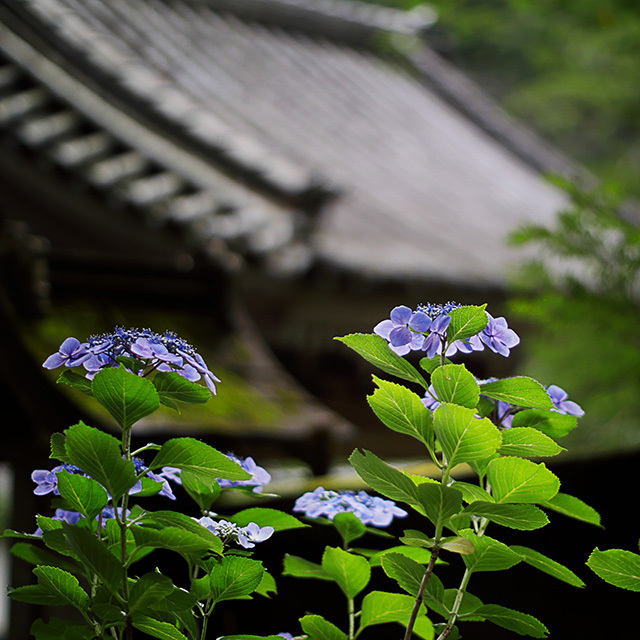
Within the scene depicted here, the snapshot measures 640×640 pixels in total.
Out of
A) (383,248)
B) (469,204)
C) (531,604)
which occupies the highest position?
(469,204)

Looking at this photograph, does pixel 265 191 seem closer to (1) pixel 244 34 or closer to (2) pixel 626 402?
(2) pixel 626 402

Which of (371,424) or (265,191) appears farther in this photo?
(371,424)

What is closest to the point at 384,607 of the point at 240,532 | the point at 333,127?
the point at 240,532

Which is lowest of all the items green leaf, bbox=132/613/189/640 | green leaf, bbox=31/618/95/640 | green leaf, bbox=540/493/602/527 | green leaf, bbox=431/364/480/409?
green leaf, bbox=31/618/95/640

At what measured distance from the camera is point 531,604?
1094 mm

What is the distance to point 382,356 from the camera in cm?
68

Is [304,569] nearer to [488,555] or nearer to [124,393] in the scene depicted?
[488,555]

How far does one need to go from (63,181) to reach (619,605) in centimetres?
180

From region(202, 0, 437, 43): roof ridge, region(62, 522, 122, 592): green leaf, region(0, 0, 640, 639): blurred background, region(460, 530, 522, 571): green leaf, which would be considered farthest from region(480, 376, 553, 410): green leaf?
region(202, 0, 437, 43): roof ridge

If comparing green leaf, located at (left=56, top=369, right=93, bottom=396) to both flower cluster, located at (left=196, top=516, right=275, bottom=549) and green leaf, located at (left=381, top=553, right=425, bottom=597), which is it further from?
green leaf, located at (left=381, top=553, right=425, bottom=597)

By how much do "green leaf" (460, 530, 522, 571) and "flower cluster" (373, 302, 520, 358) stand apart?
0.16m

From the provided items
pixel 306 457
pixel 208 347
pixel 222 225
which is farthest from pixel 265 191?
pixel 306 457

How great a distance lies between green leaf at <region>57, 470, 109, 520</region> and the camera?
649mm

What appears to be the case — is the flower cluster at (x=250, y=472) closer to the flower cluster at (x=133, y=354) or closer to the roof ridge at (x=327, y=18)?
the flower cluster at (x=133, y=354)
